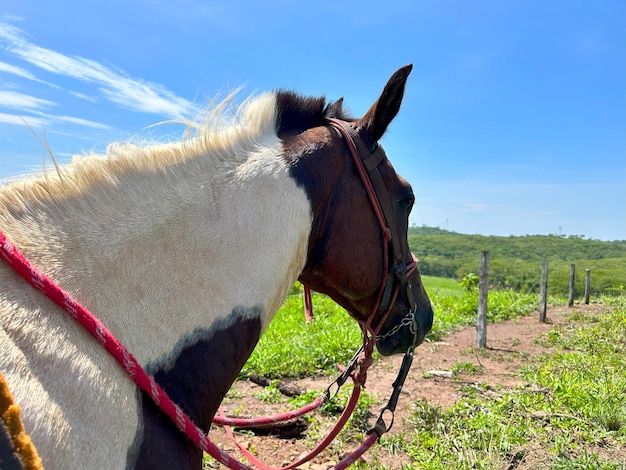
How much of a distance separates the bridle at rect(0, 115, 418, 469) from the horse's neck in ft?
0.26

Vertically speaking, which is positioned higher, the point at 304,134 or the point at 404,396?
the point at 304,134

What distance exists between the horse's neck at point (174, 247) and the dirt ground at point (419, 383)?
3.05 m

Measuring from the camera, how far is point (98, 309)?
3.69 ft

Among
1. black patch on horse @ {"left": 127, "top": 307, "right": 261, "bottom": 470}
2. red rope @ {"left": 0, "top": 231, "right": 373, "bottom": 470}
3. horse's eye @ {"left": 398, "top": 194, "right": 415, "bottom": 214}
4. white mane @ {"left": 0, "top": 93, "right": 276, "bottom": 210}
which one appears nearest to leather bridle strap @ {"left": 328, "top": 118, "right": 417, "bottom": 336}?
horse's eye @ {"left": 398, "top": 194, "right": 415, "bottom": 214}

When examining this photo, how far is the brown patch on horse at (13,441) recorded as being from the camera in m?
0.79

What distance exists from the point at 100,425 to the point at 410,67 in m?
1.63

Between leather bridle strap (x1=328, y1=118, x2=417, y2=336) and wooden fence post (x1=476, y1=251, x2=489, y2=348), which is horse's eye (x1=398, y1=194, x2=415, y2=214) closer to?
leather bridle strap (x1=328, y1=118, x2=417, y2=336)

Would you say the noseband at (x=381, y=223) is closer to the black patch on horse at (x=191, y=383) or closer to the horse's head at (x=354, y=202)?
the horse's head at (x=354, y=202)

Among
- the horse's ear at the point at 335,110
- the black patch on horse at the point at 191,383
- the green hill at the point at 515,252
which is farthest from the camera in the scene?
the green hill at the point at 515,252

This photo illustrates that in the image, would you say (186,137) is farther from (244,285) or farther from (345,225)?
(345,225)

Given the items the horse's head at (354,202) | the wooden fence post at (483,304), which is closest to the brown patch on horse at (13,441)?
the horse's head at (354,202)

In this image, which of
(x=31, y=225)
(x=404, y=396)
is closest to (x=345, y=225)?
(x=31, y=225)

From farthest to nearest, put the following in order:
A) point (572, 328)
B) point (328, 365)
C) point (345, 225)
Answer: point (572, 328) < point (328, 365) < point (345, 225)

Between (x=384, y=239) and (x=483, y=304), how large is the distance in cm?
744
